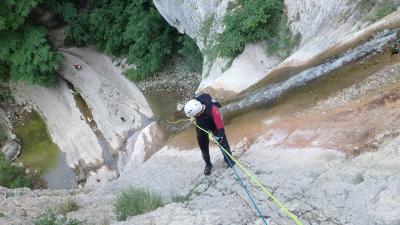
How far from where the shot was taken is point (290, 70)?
991 cm

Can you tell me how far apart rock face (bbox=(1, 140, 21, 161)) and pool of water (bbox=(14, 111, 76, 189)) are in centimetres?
19

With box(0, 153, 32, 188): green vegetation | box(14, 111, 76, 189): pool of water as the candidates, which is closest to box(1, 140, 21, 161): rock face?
box(14, 111, 76, 189): pool of water

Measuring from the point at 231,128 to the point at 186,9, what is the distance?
743cm

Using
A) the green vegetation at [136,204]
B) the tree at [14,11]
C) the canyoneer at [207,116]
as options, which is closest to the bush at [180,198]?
the green vegetation at [136,204]

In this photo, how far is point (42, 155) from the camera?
18391mm

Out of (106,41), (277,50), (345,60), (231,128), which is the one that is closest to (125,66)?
(106,41)

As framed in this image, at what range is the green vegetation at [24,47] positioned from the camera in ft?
58.1

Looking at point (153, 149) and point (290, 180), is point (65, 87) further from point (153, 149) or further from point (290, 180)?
point (290, 180)

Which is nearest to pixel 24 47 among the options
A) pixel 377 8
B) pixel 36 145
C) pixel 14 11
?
pixel 14 11

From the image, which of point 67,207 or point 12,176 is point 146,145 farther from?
point 12,176

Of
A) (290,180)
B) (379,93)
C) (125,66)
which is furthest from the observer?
(125,66)

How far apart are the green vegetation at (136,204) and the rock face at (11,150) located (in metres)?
12.6

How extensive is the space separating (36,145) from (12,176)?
2208 mm

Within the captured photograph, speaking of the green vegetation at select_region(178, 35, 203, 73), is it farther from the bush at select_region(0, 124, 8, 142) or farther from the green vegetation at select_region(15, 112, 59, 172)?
the bush at select_region(0, 124, 8, 142)
